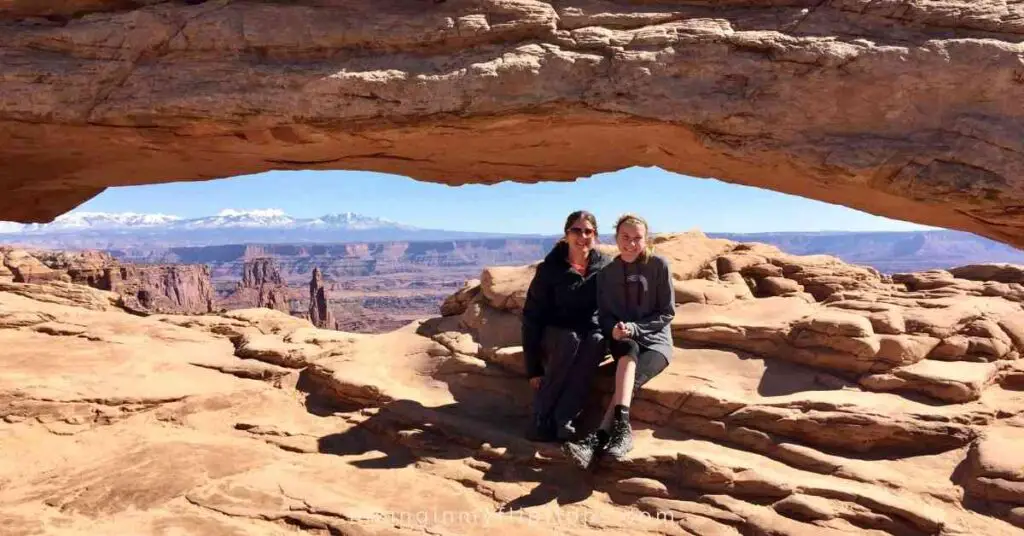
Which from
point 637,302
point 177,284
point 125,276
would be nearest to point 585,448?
point 637,302

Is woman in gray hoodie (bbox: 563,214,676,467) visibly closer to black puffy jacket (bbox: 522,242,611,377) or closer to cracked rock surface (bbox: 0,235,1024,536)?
black puffy jacket (bbox: 522,242,611,377)

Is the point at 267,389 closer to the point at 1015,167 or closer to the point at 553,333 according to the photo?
the point at 553,333

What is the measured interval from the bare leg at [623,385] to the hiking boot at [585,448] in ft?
0.36

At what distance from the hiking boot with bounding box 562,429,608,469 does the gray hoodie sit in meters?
0.98

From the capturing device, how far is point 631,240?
6090 mm

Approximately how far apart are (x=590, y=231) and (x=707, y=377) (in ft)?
6.38

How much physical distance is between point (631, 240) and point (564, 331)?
1.10 metres

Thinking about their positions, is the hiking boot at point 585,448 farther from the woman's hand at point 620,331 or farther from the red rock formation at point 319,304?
the red rock formation at point 319,304

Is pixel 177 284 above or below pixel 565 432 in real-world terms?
below

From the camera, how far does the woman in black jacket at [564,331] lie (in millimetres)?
6250

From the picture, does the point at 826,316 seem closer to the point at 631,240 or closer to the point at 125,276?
the point at 631,240

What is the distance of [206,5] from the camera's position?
7078 millimetres

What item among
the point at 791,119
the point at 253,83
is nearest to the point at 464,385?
the point at 253,83

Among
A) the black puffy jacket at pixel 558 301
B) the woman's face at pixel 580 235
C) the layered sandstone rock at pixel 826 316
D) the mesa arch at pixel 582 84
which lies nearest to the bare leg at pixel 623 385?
the black puffy jacket at pixel 558 301
